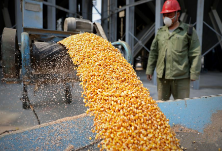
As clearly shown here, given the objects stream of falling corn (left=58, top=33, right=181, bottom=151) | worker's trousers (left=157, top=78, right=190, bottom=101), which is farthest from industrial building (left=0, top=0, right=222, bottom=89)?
stream of falling corn (left=58, top=33, right=181, bottom=151)

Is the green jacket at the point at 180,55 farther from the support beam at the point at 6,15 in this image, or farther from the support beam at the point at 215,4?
the support beam at the point at 6,15

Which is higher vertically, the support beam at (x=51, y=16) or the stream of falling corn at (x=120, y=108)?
the support beam at (x=51, y=16)

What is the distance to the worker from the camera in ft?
6.71

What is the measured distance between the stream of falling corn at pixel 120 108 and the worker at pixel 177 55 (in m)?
0.72

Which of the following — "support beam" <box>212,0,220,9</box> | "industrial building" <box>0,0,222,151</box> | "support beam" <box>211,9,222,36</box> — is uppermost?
"support beam" <box>212,0,220,9</box>

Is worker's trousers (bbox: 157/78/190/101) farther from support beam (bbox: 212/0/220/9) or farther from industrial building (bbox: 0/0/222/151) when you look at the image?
support beam (bbox: 212/0/220/9)

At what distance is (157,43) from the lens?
7.54 feet

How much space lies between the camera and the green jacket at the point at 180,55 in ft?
6.70

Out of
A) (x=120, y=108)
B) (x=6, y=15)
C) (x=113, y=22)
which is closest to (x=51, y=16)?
(x=113, y=22)

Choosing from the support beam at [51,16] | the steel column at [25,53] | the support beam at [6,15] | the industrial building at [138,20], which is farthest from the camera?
the support beam at [6,15]

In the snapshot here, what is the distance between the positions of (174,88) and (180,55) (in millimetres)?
406

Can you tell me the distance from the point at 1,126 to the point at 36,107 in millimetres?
707

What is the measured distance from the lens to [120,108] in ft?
3.83

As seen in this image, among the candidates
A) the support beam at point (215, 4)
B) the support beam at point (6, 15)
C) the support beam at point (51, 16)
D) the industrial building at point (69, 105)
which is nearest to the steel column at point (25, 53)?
the industrial building at point (69, 105)
